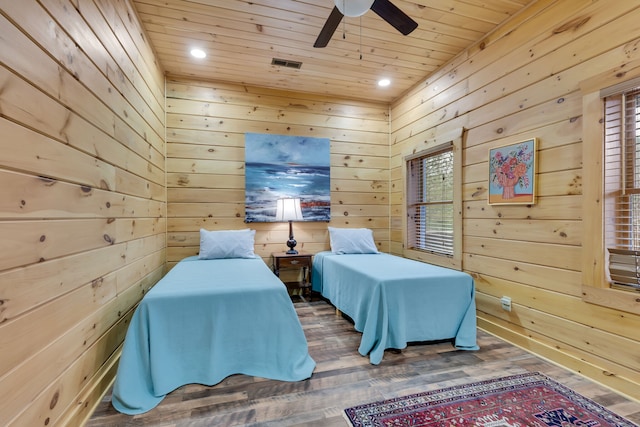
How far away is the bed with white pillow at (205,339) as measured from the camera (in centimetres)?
175

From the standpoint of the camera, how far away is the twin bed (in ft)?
5.84

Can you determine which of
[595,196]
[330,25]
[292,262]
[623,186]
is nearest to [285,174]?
[292,262]

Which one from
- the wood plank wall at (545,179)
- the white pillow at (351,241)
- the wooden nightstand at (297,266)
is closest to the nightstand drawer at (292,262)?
the wooden nightstand at (297,266)

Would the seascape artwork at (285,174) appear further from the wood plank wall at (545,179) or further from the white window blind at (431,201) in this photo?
the wood plank wall at (545,179)

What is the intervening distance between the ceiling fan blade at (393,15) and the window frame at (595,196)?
122 centimetres

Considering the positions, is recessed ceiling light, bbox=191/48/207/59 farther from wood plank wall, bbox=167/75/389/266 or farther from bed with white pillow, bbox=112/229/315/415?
bed with white pillow, bbox=112/229/315/415

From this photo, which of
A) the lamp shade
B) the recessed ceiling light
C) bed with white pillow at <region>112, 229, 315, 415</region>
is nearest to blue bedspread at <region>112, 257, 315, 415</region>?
bed with white pillow at <region>112, 229, 315, 415</region>

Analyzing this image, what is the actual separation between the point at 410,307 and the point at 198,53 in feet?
10.5

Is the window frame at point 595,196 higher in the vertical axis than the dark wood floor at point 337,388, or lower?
higher

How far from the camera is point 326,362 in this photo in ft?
7.22

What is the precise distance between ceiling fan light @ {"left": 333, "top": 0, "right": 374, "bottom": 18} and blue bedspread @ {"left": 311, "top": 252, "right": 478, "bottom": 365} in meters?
1.90

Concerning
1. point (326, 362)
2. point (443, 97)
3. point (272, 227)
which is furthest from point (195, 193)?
point (443, 97)

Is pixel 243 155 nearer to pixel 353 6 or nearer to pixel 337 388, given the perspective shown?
pixel 353 6

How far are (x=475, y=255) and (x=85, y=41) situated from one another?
10.8 feet
